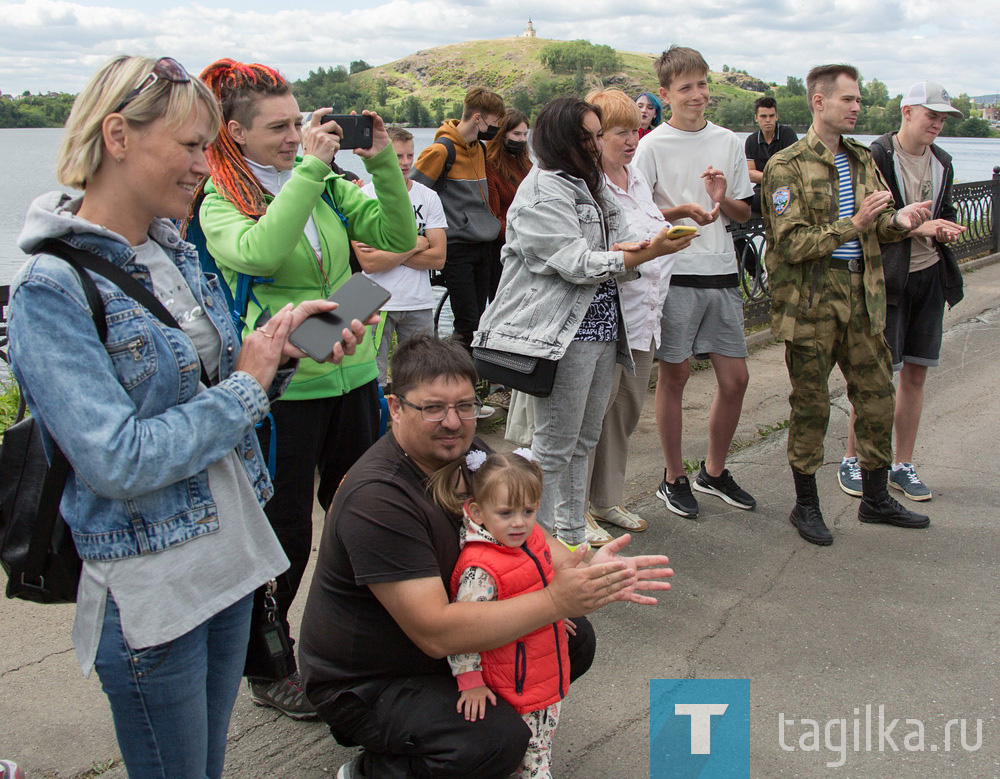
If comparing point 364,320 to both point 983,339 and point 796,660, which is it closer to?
point 796,660

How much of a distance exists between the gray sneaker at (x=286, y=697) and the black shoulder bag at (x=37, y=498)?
1.27m

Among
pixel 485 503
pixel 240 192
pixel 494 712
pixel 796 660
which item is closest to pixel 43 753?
pixel 494 712

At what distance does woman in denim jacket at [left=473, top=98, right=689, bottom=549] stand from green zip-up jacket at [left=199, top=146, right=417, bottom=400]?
0.60m

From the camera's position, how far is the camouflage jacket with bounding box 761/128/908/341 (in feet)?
12.6

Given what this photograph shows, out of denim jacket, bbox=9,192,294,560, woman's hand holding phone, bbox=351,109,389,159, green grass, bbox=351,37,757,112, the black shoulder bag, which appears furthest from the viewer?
green grass, bbox=351,37,757,112

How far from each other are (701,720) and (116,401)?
213cm

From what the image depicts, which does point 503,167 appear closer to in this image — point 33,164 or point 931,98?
point 931,98

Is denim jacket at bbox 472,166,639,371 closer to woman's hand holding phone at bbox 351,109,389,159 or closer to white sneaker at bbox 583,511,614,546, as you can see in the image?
woman's hand holding phone at bbox 351,109,389,159

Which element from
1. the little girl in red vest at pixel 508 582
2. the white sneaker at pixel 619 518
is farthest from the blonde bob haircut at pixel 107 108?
the white sneaker at pixel 619 518

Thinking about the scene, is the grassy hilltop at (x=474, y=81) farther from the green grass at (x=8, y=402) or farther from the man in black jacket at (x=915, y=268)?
the green grass at (x=8, y=402)

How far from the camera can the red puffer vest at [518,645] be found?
2264 millimetres

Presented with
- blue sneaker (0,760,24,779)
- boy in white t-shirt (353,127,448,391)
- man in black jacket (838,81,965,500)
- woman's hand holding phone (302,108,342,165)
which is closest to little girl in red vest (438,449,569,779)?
woman's hand holding phone (302,108,342,165)

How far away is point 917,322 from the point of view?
14.6ft

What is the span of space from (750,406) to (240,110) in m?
4.30
